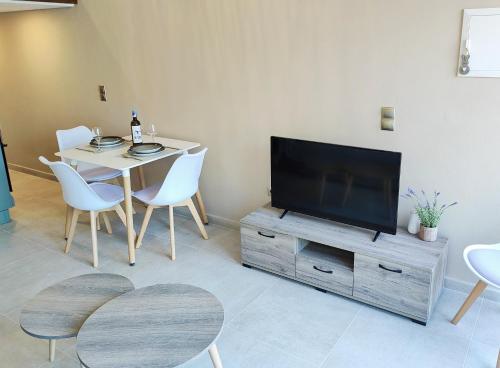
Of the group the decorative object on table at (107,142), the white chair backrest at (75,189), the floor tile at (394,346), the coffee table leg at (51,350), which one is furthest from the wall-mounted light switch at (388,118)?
the coffee table leg at (51,350)

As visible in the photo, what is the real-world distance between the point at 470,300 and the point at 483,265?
279 millimetres

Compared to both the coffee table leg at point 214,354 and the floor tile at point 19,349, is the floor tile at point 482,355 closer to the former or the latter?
the coffee table leg at point 214,354

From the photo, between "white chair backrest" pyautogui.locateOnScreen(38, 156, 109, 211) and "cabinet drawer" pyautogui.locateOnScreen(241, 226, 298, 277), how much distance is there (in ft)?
3.43

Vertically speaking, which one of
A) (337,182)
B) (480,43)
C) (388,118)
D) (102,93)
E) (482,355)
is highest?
(480,43)

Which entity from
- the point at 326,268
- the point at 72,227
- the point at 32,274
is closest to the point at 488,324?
the point at 326,268

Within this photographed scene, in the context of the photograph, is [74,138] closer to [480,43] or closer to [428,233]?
[428,233]

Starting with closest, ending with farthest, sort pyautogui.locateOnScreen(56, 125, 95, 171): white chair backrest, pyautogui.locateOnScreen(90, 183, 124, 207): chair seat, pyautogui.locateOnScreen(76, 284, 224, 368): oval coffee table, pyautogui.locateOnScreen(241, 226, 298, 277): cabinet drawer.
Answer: pyautogui.locateOnScreen(76, 284, 224, 368): oval coffee table, pyautogui.locateOnScreen(241, 226, 298, 277): cabinet drawer, pyautogui.locateOnScreen(90, 183, 124, 207): chair seat, pyautogui.locateOnScreen(56, 125, 95, 171): white chair backrest

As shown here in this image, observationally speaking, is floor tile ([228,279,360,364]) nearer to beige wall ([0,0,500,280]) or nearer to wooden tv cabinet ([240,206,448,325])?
wooden tv cabinet ([240,206,448,325])

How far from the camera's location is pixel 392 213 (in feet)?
8.25

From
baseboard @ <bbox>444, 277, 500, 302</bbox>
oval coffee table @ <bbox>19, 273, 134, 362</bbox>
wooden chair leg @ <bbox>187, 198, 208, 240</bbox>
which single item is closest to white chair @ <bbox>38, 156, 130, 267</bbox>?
wooden chair leg @ <bbox>187, 198, 208, 240</bbox>

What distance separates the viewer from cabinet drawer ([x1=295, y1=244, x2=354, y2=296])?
8.57ft

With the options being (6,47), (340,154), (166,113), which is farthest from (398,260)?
(6,47)

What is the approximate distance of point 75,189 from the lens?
119 inches

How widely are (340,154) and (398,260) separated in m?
→ 0.68
